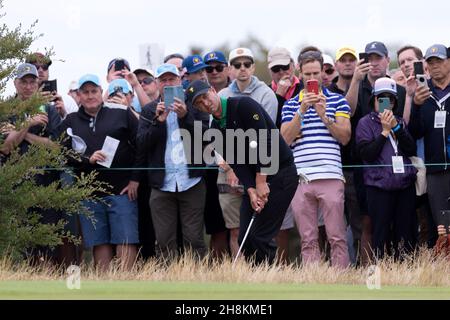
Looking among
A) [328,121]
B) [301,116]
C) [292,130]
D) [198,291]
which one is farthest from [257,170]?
[198,291]

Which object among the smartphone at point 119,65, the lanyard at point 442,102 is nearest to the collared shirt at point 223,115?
the lanyard at point 442,102

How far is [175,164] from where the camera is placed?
16047 millimetres

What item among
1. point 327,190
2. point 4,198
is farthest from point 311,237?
point 4,198

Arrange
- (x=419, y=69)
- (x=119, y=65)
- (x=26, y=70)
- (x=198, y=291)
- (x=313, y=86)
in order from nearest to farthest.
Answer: (x=198, y=291), (x=313, y=86), (x=419, y=69), (x=26, y=70), (x=119, y=65)

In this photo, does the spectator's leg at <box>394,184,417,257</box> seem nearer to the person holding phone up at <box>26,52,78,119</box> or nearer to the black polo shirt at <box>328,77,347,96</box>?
the black polo shirt at <box>328,77,347,96</box>

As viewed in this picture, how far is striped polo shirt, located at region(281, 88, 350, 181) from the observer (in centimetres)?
1563

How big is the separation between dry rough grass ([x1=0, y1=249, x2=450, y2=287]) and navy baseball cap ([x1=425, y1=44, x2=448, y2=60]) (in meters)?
2.82

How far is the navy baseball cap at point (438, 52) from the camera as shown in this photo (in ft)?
51.7

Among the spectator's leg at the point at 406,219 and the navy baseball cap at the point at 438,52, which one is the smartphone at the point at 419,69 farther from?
the spectator's leg at the point at 406,219

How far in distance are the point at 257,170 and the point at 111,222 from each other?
2753 mm

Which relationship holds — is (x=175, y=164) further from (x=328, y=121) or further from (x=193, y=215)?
(x=328, y=121)

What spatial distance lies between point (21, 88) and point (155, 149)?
6.35 ft

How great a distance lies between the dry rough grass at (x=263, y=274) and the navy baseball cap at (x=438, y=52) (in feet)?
9.27

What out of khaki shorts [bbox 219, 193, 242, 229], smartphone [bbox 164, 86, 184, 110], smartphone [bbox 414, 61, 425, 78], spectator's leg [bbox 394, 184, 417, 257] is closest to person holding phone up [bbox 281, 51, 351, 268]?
spectator's leg [bbox 394, 184, 417, 257]
